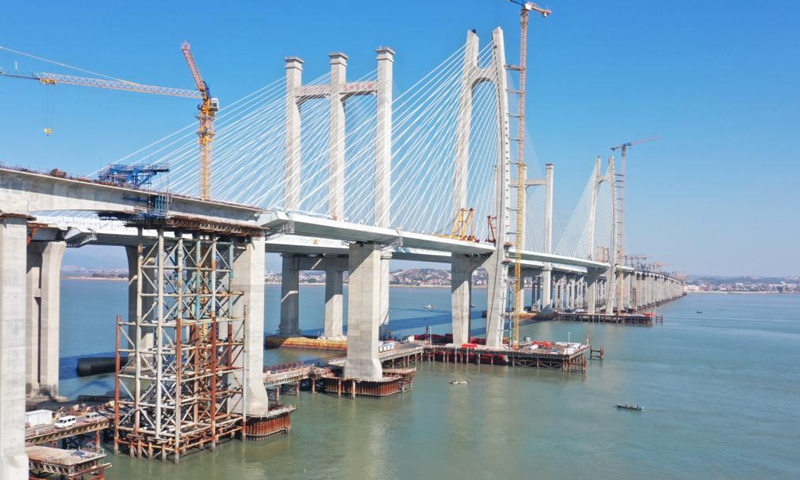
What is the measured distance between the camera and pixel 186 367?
96.0 feet

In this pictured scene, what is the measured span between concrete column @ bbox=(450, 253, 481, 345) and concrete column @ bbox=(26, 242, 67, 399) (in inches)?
1267

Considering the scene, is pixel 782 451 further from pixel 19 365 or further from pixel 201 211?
pixel 19 365

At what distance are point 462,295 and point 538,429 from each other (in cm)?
2580

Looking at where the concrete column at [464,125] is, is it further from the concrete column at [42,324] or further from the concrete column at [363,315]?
the concrete column at [42,324]

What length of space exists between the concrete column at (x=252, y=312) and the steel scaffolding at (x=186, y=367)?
385 millimetres

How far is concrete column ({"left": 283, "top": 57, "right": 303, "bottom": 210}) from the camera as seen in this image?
4741 centimetres

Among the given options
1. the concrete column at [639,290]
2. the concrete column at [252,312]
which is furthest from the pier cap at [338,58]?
the concrete column at [639,290]

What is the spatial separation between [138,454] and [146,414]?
151cm

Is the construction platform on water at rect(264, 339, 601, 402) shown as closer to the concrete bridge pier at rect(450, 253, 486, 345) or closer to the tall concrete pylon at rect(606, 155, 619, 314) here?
the concrete bridge pier at rect(450, 253, 486, 345)

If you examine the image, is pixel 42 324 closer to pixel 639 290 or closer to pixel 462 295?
pixel 462 295

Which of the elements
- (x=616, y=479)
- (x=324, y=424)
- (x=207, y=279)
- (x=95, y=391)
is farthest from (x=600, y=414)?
(x=95, y=391)

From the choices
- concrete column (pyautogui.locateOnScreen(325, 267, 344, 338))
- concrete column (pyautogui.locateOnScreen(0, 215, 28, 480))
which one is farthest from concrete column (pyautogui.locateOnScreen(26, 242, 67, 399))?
concrete column (pyautogui.locateOnScreen(325, 267, 344, 338))

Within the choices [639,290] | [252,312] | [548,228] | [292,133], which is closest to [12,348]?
[252,312]

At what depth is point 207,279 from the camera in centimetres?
3105
